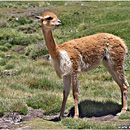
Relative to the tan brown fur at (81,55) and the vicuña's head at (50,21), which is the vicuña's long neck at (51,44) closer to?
the tan brown fur at (81,55)

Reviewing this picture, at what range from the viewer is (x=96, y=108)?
7.09 metres

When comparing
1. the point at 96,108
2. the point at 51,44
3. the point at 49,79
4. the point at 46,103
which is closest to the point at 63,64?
the point at 51,44

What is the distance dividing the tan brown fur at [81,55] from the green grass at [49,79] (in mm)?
615

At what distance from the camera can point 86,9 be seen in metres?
27.5

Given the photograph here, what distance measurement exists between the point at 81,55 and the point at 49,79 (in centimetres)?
334

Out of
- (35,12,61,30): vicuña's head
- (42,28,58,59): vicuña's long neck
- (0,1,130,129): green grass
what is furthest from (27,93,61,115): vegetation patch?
(35,12,61,30): vicuña's head

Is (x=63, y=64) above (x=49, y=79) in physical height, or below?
above

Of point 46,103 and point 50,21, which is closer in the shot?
point 50,21

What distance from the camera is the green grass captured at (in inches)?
269

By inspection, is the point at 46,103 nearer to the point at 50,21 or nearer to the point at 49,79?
the point at 50,21

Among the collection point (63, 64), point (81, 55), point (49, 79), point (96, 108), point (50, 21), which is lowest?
point (49, 79)

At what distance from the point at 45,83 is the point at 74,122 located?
3842 millimetres

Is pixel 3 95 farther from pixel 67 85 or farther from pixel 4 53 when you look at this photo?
pixel 4 53

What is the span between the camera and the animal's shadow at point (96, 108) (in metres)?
6.90
